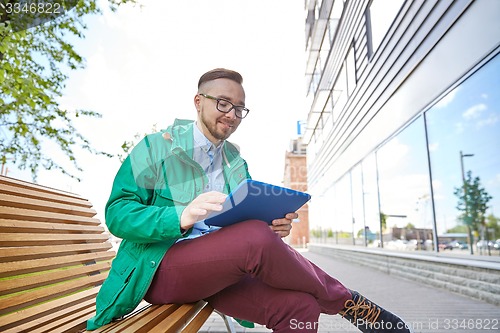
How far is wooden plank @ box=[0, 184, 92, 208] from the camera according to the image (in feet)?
6.07

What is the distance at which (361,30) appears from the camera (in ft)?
31.9

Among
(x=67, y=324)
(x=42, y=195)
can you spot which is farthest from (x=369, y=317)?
(x=42, y=195)

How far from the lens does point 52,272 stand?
1853 millimetres

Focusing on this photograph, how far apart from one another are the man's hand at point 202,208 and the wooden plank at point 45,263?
72 centimetres

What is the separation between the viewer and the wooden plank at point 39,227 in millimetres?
A: 1662

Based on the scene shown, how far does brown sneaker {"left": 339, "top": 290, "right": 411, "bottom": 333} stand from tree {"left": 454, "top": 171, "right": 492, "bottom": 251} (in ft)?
12.9

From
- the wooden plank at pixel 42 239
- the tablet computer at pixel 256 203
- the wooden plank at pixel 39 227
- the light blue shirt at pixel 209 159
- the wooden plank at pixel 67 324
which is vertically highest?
the light blue shirt at pixel 209 159

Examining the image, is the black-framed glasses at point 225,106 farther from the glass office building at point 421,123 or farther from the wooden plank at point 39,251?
the glass office building at point 421,123

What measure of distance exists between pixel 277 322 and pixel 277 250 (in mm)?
339

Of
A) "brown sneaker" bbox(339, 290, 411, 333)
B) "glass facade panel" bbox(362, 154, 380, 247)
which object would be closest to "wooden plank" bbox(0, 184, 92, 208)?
"brown sneaker" bbox(339, 290, 411, 333)

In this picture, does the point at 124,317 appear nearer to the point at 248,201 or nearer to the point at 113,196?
the point at 113,196

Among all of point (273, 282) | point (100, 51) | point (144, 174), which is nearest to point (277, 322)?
point (273, 282)

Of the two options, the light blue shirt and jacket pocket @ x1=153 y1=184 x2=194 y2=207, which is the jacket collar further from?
jacket pocket @ x1=153 y1=184 x2=194 y2=207

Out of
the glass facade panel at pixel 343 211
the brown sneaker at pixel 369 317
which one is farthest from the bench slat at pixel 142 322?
the glass facade panel at pixel 343 211
